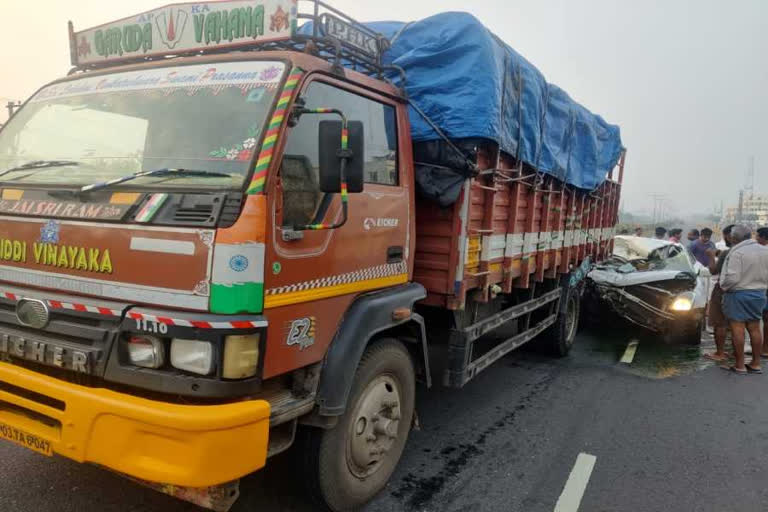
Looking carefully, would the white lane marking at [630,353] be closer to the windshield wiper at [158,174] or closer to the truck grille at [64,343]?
the windshield wiper at [158,174]

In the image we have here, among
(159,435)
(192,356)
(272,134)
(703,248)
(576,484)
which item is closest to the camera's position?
(159,435)

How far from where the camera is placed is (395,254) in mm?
3188

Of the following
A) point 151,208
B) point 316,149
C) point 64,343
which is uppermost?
A: point 316,149

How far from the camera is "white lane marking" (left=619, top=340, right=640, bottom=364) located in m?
6.70

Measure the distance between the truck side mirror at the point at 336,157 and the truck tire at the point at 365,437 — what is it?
1012 millimetres

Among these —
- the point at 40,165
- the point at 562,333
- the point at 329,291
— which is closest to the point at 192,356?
the point at 329,291

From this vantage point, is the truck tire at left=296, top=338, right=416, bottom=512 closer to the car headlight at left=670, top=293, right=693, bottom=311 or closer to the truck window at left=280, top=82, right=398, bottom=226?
the truck window at left=280, top=82, right=398, bottom=226

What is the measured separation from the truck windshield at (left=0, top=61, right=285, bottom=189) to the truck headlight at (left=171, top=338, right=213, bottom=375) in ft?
2.17

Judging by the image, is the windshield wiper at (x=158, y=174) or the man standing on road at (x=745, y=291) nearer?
the windshield wiper at (x=158, y=174)

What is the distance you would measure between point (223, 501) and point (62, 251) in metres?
1.29

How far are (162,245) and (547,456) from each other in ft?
9.96

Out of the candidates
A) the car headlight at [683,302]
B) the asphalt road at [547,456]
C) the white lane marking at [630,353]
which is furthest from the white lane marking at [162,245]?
the car headlight at [683,302]

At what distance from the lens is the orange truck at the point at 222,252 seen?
212 cm

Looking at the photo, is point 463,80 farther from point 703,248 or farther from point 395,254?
point 703,248
